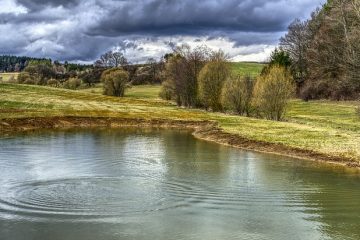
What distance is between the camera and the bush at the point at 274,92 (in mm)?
68875

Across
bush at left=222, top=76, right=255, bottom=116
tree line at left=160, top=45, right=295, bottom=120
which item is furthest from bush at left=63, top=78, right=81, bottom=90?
bush at left=222, top=76, right=255, bottom=116

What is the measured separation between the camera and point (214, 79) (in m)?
87.4

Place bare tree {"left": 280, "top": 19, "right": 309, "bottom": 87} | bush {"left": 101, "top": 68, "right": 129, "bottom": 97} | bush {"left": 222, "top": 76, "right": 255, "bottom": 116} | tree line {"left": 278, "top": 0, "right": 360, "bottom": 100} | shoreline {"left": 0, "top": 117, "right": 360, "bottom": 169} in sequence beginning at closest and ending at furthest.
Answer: shoreline {"left": 0, "top": 117, "right": 360, "bottom": 169}, tree line {"left": 278, "top": 0, "right": 360, "bottom": 100}, bush {"left": 222, "top": 76, "right": 255, "bottom": 116}, bare tree {"left": 280, "top": 19, "right": 309, "bottom": 87}, bush {"left": 101, "top": 68, "right": 129, "bottom": 97}

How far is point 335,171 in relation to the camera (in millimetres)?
32875

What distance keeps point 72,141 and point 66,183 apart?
23.1m

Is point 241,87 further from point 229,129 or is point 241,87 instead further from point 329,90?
point 329,90

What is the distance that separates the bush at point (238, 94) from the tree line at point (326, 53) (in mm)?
11311

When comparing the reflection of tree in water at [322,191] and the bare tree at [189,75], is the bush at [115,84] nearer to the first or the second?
the bare tree at [189,75]

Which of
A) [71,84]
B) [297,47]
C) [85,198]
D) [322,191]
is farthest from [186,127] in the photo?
[71,84]

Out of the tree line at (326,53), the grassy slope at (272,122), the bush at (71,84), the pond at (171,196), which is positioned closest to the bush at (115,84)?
the grassy slope at (272,122)

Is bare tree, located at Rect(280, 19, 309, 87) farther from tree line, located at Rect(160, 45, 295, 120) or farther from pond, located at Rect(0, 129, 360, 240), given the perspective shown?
pond, located at Rect(0, 129, 360, 240)

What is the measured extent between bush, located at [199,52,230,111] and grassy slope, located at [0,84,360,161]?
23.9ft

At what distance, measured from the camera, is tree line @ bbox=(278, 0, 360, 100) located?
178ft

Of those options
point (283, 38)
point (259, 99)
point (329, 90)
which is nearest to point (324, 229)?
point (259, 99)
